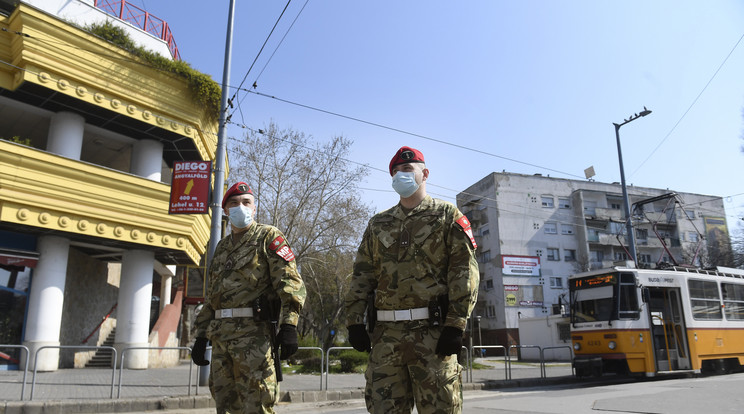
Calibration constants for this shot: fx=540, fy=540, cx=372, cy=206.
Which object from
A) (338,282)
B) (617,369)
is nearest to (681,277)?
(617,369)

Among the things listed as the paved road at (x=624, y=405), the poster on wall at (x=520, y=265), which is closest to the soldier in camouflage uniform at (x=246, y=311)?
the paved road at (x=624, y=405)

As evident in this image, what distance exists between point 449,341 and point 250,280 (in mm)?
1986

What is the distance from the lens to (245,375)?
163 inches

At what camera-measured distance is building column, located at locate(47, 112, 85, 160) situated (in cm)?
1680

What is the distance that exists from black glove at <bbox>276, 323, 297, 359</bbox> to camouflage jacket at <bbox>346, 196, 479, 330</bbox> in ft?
2.40

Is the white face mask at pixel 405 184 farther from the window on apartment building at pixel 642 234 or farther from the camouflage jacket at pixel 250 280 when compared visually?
the window on apartment building at pixel 642 234

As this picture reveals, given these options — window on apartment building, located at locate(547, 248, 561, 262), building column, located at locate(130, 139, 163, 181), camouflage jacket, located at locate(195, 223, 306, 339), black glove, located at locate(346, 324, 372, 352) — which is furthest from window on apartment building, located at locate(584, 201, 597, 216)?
black glove, located at locate(346, 324, 372, 352)

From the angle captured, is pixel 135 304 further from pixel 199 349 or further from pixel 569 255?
pixel 569 255

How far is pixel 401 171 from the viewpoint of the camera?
3.85 m

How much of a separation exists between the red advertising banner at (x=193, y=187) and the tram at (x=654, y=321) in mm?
10392

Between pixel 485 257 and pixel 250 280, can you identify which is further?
pixel 485 257

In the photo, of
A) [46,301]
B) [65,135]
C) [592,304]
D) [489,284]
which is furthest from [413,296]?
[489,284]

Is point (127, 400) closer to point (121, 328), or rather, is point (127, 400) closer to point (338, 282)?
point (121, 328)

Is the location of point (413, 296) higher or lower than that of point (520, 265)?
lower
